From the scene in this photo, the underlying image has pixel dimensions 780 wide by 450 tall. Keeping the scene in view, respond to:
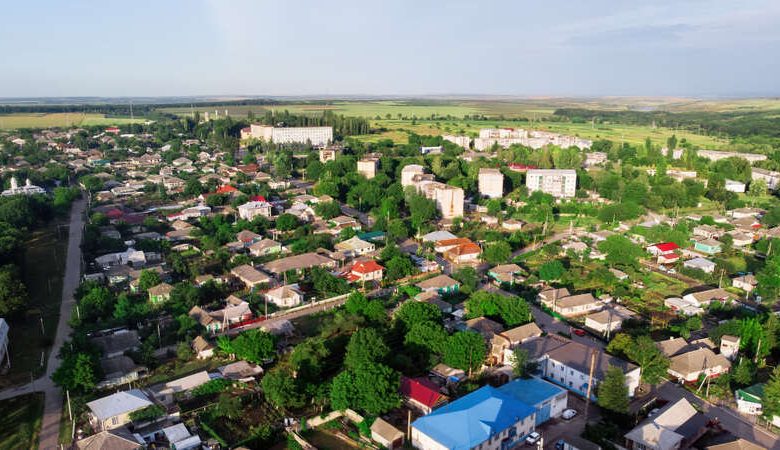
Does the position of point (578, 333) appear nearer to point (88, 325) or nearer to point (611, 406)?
point (611, 406)

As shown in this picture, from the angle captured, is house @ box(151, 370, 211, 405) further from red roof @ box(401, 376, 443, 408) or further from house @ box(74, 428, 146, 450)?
red roof @ box(401, 376, 443, 408)

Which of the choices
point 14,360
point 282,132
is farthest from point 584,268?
point 282,132

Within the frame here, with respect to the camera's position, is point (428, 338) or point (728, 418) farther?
point (428, 338)

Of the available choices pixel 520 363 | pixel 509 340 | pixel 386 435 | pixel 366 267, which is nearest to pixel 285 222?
pixel 366 267

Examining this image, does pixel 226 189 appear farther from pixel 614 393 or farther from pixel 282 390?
pixel 614 393

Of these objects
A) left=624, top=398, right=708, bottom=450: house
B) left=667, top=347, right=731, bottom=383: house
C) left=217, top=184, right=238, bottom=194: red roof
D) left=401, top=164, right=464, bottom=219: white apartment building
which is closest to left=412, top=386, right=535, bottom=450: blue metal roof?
left=624, top=398, right=708, bottom=450: house

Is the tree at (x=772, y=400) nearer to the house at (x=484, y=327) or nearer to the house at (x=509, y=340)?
the house at (x=509, y=340)

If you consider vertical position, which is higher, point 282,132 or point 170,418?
point 282,132
